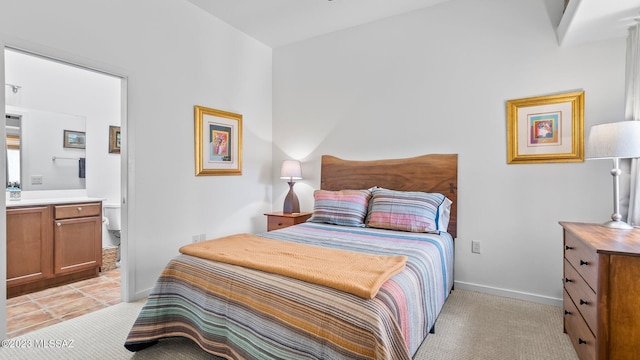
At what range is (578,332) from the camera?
1.82m

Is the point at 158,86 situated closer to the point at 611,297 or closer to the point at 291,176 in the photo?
the point at 291,176

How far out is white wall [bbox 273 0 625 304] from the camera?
259 centimetres

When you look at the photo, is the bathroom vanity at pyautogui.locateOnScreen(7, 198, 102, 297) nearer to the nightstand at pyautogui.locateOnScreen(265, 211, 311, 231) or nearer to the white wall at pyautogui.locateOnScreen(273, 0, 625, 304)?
the nightstand at pyautogui.locateOnScreen(265, 211, 311, 231)

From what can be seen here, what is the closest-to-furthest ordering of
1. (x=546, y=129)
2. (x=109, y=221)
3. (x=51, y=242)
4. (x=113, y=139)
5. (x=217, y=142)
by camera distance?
(x=546, y=129), (x=51, y=242), (x=217, y=142), (x=109, y=221), (x=113, y=139)

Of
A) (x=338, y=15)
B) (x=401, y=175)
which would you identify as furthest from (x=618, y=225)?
(x=338, y=15)

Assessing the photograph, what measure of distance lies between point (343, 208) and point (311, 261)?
1.38m

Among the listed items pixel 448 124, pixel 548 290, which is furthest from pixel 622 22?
pixel 548 290

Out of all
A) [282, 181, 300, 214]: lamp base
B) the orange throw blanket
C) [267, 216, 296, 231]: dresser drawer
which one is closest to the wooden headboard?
[282, 181, 300, 214]: lamp base

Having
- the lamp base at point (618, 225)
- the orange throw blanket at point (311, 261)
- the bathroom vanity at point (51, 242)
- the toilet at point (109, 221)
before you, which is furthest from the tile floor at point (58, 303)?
the lamp base at point (618, 225)

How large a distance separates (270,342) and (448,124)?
8.49ft

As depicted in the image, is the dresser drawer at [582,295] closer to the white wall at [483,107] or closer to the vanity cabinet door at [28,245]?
the white wall at [483,107]

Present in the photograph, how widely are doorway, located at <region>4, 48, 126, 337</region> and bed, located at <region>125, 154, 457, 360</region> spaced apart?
1328mm

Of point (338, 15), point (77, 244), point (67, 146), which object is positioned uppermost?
point (338, 15)

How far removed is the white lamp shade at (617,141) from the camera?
1.87 m
